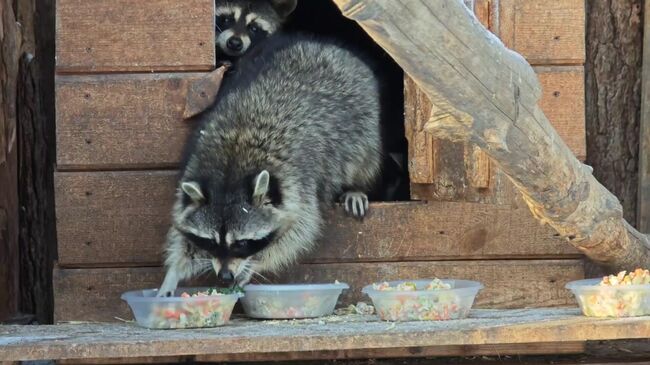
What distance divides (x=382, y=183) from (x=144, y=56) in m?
1.08

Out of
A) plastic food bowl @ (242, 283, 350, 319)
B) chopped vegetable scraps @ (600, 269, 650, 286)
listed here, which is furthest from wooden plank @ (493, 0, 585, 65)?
plastic food bowl @ (242, 283, 350, 319)

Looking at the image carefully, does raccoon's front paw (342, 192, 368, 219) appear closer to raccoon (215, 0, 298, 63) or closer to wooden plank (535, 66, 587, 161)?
wooden plank (535, 66, 587, 161)

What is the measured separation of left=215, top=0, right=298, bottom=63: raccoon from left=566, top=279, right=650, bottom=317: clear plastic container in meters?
1.97

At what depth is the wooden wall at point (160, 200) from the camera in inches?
176

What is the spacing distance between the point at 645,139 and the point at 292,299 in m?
1.71

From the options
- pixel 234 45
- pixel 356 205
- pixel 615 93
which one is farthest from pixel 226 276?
pixel 615 93

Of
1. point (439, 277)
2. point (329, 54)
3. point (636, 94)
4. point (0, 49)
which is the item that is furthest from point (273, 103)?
point (636, 94)

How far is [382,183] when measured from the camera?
5.04m

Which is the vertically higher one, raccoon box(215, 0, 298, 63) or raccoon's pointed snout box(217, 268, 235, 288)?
raccoon box(215, 0, 298, 63)

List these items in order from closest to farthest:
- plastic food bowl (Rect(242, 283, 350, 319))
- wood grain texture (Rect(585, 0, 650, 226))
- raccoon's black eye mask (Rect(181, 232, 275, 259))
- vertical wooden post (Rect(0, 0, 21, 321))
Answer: plastic food bowl (Rect(242, 283, 350, 319)), raccoon's black eye mask (Rect(181, 232, 275, 259)), vertical wooden post (Rect(0, 0, 21, 321)), wood grain texture (Rect(585, 0, 650, 226))

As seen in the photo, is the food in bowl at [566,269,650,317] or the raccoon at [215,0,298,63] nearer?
the food in bowl at [566,269,650,317]

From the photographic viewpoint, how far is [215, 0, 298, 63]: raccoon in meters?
5.27

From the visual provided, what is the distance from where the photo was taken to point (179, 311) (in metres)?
3.94

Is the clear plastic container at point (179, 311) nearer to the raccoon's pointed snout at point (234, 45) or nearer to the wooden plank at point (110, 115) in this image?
the wooden plank at point (110, 115)
